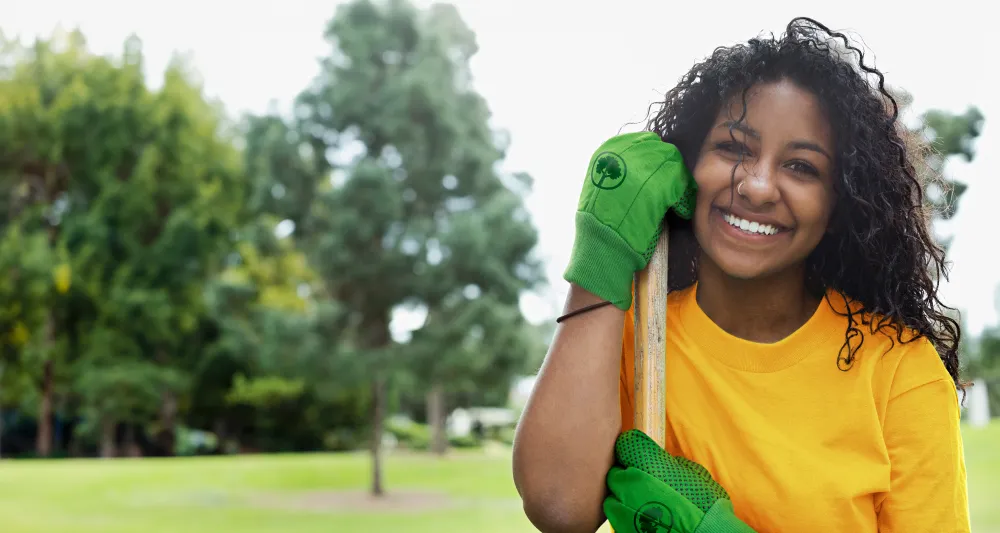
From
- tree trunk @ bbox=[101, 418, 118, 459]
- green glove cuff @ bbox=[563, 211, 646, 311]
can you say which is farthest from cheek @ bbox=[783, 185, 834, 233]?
tree trunk @ bbox=[101, 418, 118, 459]

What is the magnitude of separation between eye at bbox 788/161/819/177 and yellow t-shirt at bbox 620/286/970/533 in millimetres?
275

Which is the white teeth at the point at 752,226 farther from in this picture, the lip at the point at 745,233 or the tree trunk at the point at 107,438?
the tree trunk at the point at 107,438

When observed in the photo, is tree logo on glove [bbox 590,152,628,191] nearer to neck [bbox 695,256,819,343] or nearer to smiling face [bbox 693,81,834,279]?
smiling face [bbox 693,81,834,279]

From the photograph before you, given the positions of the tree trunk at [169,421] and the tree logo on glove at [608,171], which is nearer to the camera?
the tree logo on glove at [608,171]

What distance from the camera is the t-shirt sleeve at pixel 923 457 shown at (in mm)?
1532

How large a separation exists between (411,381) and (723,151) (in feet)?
39.3

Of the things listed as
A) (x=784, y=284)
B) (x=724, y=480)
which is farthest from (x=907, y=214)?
(x=724, y=480)

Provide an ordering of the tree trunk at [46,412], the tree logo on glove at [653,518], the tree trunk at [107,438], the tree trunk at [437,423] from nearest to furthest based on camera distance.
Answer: the tree logo on glove at [653,518] < the tree trunk at [437,423] < the tree trunk at [46,412] < the tree trunk at [107,438]

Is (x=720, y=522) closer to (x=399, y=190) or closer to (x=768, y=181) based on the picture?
(x=768, y=181)

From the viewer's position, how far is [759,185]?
1.54m

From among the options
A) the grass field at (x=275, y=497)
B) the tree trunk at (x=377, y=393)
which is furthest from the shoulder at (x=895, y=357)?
the tree trunk at (x=377, y=393)

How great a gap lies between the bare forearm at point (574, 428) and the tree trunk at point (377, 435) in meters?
11.9

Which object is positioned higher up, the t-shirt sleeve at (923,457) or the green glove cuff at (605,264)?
the green glove cuff at (605,264)

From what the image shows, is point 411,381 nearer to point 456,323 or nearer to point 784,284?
point 456,323
